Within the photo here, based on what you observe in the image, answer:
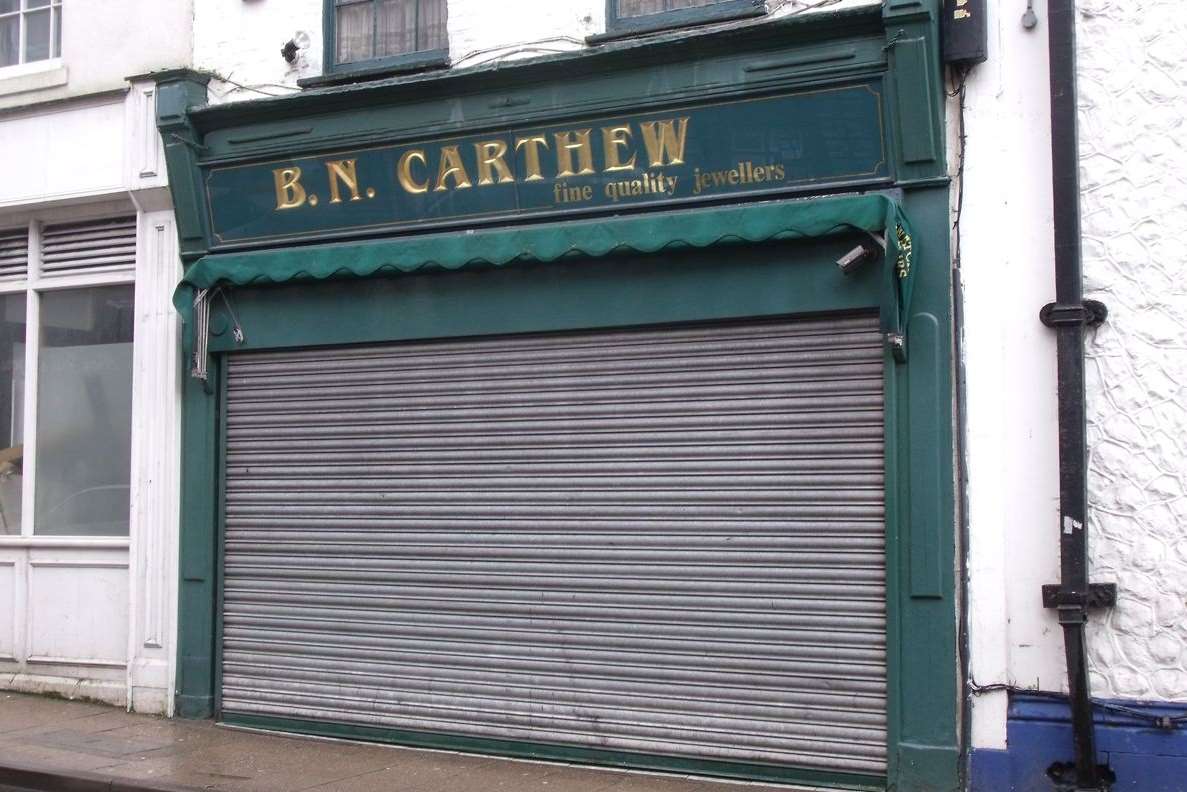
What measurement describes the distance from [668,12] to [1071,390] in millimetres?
3677

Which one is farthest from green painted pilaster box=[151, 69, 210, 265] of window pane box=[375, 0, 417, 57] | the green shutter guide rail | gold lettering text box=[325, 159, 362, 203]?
window pane box=[375, 0, 417, 57]

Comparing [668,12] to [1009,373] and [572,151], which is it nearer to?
[572,151]

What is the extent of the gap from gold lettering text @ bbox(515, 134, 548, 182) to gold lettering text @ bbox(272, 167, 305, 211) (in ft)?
→ 6.00

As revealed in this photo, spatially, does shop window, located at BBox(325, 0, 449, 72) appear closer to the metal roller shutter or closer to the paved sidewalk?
the metal roller shutter

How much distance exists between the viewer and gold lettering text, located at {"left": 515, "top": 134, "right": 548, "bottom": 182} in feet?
29.3

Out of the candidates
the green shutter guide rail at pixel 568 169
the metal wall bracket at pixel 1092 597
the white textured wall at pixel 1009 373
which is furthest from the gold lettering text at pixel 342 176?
the metal wall bracket at pixel 1092 597

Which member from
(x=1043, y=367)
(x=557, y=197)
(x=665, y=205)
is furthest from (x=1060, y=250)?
(x=557, y=197)

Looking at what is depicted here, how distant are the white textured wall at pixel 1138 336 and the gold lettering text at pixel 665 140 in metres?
2.42

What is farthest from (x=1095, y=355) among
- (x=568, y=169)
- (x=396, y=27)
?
(x=396, y=27)

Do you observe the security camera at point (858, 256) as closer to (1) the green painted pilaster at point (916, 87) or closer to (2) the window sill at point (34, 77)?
(1) the green painted pilaster at point (916, 87)

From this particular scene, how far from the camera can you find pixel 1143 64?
749 centimetres

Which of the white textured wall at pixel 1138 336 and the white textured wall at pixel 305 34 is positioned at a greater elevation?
the white textured wall at pixel 305 34

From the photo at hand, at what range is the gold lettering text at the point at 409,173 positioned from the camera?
932cm

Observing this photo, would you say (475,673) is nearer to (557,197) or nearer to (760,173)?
(557,197)
